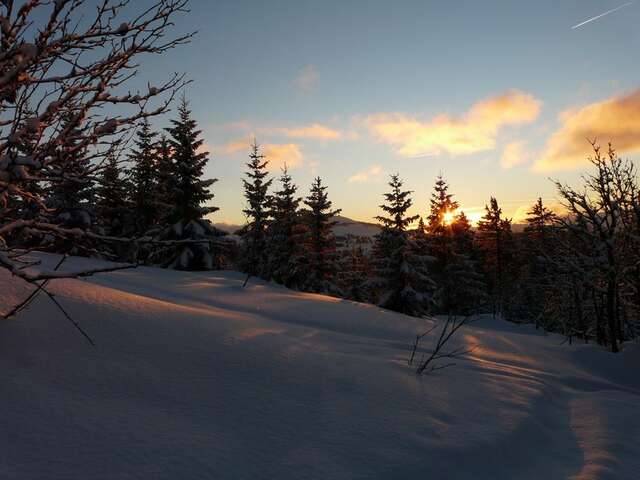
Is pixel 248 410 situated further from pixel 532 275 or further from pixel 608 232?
pixel 532 275

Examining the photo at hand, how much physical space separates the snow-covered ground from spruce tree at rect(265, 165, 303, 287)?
21.7 m

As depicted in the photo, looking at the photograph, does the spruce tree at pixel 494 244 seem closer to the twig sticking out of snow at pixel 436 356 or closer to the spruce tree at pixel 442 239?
the spruce tree at pixel 442 239

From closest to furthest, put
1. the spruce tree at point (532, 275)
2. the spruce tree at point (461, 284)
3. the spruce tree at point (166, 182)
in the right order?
1. the spruce tree at point (166, 182)
2. the spruce tree at point (461, 284)
3. the spruce tree at point (532, 275)

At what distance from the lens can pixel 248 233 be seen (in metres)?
27.0

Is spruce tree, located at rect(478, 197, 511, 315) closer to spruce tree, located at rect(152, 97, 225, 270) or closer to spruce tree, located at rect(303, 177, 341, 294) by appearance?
spruce tree, located at rect(303, 177, 341, 294)

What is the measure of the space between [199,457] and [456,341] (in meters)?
7.19

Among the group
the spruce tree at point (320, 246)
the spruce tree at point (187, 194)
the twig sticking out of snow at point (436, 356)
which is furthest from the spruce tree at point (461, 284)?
the twig sticking out of snow at point (436, 356)

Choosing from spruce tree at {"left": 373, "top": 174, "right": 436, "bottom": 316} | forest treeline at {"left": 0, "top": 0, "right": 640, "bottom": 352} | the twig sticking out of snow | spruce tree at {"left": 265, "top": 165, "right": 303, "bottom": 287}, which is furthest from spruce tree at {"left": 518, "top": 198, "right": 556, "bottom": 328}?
the twig sticking out of snow

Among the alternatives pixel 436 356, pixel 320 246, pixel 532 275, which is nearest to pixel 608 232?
pixel 436 356

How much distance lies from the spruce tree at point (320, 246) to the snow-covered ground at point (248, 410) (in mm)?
21385

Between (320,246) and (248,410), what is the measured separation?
24267 mm

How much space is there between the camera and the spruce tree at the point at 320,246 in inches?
1023

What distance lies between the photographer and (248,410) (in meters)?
2.69

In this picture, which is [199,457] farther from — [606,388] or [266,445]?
[606,388]
